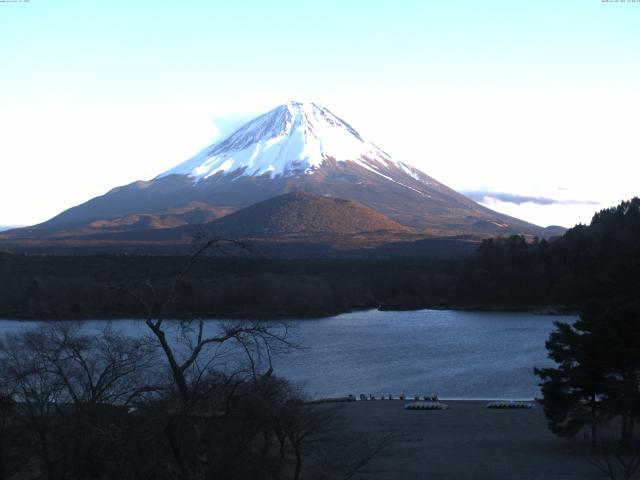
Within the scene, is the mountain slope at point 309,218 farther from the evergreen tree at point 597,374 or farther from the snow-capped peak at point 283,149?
the evergreen tree at point 597,374

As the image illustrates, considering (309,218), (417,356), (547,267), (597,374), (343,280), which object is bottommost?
(417,356)

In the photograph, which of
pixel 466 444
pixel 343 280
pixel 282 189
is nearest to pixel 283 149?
pixel 282 189

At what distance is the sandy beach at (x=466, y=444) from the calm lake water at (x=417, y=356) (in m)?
1.57

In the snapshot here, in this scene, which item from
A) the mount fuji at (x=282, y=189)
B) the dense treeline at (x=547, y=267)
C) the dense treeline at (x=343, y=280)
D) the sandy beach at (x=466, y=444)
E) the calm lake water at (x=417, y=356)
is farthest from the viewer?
the mount fuji at (x=282, y=189)

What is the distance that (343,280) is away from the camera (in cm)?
3906

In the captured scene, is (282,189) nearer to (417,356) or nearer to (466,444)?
(417,356)

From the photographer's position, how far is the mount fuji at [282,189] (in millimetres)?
73812

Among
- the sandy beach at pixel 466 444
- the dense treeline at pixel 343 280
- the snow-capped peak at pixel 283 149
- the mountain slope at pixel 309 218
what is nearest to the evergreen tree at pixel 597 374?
the sandy beach at pixel 466 444

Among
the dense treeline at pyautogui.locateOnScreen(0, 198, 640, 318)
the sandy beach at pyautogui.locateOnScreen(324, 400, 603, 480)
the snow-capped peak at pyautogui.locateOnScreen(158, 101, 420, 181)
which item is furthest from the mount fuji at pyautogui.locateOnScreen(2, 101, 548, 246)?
the sandy beach at pyautogui.locateOnScreen(324, 400, 603, 480)

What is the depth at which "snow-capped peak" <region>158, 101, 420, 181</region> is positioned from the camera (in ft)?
317

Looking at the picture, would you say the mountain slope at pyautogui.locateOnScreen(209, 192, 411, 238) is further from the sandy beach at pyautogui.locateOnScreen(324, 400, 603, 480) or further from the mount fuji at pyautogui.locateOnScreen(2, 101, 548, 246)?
the sandy beach at pyautogui.locateOnScreen(324, 400, 603, 480)

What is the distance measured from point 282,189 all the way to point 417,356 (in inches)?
2585

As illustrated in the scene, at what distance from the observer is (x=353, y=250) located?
2173 inches

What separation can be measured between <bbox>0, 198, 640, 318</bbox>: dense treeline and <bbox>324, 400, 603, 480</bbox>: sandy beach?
1548 cm
